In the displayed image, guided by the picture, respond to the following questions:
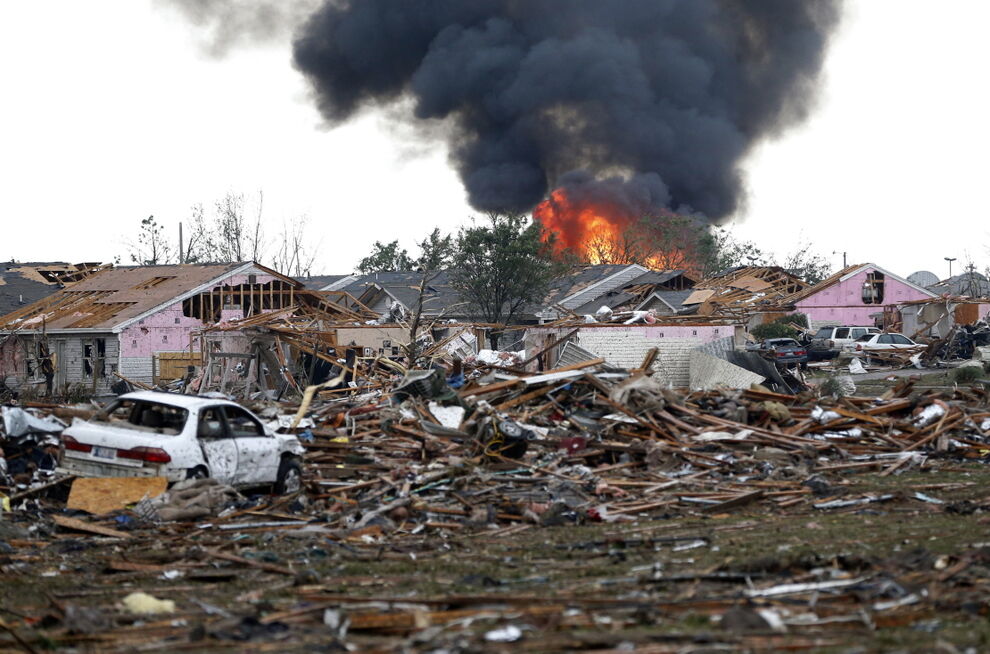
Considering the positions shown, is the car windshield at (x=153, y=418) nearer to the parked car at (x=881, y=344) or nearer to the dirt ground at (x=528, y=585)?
the dirt ground at (x=528, y=585)

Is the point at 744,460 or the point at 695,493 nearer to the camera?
the point at 695,493

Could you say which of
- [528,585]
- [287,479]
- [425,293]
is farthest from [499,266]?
[528,585]

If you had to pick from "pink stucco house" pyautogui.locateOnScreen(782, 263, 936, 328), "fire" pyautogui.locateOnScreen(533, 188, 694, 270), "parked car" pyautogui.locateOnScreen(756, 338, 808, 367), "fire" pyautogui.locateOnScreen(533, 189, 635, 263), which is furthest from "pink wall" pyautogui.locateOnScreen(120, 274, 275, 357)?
"fire" pyautogui.locateOnScreen(533, 188, 694, 270)

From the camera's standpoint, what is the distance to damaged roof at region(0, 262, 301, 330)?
46.0m

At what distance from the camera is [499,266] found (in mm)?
59781

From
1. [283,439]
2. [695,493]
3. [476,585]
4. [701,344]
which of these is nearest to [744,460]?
[695,493]

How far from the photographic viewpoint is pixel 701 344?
35.0m

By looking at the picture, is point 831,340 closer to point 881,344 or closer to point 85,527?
point 881,344

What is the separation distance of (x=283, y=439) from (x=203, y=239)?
7402 cm

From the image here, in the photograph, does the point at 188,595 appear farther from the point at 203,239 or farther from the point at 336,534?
the point at 203,239

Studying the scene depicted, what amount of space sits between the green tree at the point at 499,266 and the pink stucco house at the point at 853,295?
13.9 metres

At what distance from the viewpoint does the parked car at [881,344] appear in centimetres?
4653

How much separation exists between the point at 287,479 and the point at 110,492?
2.47 m

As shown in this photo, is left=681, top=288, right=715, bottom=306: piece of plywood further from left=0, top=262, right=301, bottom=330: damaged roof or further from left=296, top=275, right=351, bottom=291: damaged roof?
left=296, top=275, right=351, bottom=291: damaged roof
